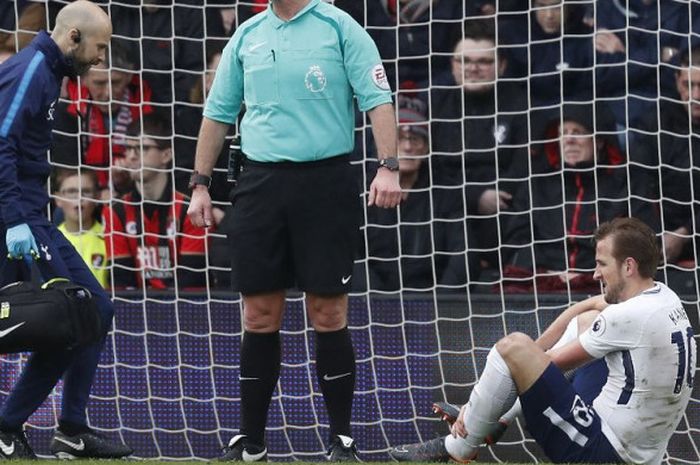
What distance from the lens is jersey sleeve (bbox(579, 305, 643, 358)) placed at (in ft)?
19.9

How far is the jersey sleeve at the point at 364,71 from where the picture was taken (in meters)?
6.36

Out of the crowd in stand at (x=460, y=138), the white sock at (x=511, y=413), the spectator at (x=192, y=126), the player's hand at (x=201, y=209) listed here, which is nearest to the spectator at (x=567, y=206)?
the crowd in stand at (x=460, y=138)

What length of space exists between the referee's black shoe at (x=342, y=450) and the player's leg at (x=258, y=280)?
0.97 ft

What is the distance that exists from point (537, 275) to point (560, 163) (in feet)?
2.15

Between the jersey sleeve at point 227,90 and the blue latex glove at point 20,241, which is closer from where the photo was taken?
the blue latex glove at point 20,241

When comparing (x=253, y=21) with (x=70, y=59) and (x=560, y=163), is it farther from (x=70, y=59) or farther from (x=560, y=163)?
(x=560, y=163)

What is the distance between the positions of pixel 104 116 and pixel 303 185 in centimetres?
310

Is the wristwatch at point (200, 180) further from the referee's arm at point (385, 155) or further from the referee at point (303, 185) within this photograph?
the referee's arm at point (385, 155)

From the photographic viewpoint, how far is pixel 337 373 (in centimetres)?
651

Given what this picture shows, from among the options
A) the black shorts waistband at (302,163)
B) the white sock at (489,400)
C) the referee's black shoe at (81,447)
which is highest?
the black shorts waistband at (302,163)

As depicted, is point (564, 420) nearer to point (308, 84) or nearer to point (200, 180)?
point (308, 84)

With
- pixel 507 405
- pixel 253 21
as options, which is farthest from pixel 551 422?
pixel 253 21

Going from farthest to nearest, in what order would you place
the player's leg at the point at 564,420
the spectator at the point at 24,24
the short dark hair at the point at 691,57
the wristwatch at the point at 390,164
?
1. the spectator at the point at 24,24
2. the short dark hair at the point at 691,57
3. the wristwatch at the point at 390,164
4. the player's leg at the point at 564,420

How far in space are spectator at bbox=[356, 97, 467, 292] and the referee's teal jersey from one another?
2452mm
